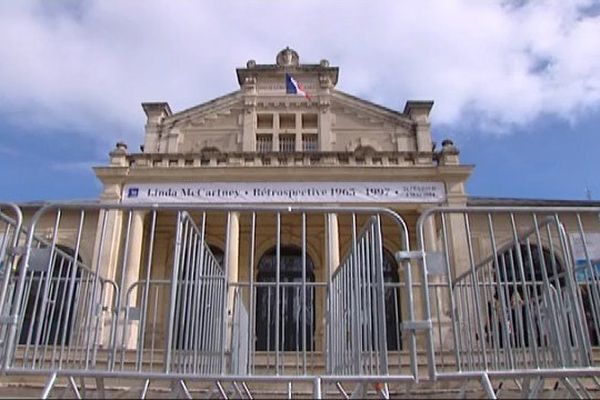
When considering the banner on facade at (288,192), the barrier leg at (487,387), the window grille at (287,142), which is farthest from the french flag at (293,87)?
the barrier leg at (487,387)

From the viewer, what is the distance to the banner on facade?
52.6 ft

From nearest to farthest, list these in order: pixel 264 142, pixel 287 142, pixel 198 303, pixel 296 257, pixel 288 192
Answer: pixel 198 303
pixel 288 192
pixel 296 257
pixel 264 142
pixel 287 142

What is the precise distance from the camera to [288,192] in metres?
Answer: 16.3

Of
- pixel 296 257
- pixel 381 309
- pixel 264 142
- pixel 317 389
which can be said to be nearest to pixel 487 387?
pixel 381 309

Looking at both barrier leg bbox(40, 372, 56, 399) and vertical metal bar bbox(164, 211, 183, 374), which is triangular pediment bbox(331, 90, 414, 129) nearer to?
vertical metal bar bbox(164, 211, 183, 374)

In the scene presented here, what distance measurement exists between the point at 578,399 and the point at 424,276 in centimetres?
128

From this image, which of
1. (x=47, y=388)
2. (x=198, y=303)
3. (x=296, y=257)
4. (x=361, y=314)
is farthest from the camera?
(x=296, y=257)

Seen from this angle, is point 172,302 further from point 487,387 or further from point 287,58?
point 287,58

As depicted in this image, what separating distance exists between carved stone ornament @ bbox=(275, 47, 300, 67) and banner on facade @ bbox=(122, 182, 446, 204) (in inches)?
330

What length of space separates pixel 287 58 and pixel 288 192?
8969 mm

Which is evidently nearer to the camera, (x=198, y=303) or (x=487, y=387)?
(x=487, y=387)

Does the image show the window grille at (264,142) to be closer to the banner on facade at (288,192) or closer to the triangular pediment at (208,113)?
the triangular pediment at (208,113)

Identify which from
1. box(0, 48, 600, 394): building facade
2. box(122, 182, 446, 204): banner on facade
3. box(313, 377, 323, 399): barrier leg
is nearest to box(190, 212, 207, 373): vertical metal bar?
box(0, 48, 600, 394): building facade

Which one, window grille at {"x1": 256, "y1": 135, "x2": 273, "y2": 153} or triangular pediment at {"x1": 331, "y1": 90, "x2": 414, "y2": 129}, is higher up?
triangular pediment at {"x1": 331, "y1": 90, "x2": 414, "y2": 129}
